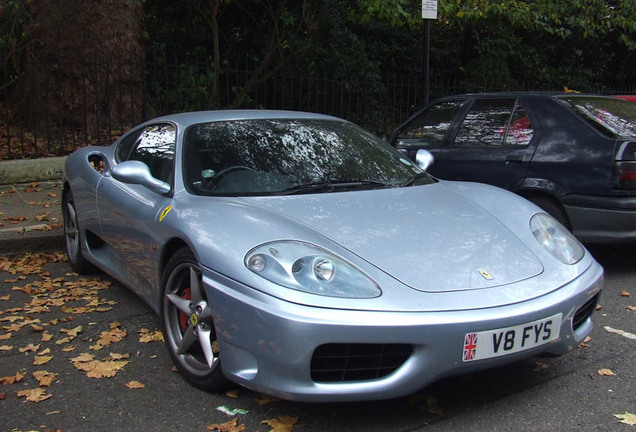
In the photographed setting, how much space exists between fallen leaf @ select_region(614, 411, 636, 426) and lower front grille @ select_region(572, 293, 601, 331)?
0.41 meters

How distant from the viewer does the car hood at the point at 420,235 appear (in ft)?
9.20

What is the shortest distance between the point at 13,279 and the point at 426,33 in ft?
20.0

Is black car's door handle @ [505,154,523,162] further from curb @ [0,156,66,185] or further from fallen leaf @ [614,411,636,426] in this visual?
curb @ [0,156,66,185]

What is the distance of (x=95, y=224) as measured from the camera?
15.1ft

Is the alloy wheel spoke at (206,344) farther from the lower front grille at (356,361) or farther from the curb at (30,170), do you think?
the curb at (30,170)

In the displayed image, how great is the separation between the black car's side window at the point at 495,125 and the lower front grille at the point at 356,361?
132 inches

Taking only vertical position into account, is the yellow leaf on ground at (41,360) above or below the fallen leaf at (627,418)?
below

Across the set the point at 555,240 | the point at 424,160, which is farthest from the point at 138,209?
the point at 555,240

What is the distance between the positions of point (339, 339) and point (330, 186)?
4.07 feet

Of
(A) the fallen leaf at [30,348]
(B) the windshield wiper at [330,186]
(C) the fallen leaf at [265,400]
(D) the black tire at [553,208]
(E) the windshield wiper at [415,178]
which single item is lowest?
(A) the fallen leaf at [30,348]

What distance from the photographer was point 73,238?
17.5ft

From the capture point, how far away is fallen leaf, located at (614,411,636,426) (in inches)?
110

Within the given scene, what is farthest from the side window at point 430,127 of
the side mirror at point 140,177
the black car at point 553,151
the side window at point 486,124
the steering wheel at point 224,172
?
the side mirror at point 140,177

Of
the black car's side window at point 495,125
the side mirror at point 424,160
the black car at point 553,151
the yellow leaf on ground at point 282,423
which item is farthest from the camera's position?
the black car's side window at point 495,125
